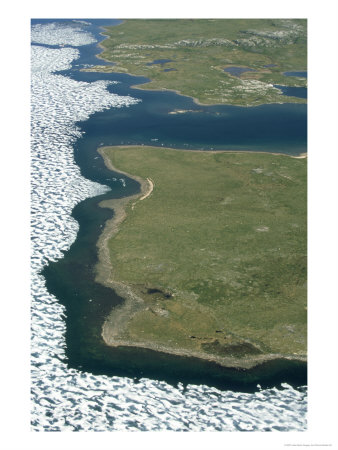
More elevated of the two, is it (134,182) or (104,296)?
(134,182)

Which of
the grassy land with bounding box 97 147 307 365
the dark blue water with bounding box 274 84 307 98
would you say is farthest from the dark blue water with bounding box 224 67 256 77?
the grassy land with bounding box 97 147 307 365

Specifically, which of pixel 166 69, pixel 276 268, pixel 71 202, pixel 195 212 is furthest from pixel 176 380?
pixel 166 69

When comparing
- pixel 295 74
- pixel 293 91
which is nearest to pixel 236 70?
pixel 295 74

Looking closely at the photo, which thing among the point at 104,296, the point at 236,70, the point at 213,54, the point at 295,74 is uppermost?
the point at 213,54

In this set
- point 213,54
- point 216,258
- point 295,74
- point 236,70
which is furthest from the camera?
point 213,54

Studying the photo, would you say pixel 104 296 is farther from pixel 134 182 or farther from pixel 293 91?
pixel 293 91

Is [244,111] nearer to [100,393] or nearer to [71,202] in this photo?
[71,202]

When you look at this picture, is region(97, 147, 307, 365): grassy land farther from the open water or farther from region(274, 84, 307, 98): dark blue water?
region(274, 84, 307, 98): dark blue water
